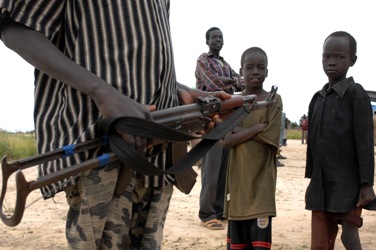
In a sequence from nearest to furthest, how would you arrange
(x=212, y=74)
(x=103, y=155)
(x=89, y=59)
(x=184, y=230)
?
1. (x=103, y=155)
2. (x=89, y=59)
3. (x=184, y=230)
4. (x=212, y=74)

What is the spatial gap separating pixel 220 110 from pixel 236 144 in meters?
1.92

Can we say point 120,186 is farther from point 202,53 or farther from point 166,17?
point 202,53

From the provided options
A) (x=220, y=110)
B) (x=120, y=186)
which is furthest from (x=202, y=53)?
(x=120, y=186)

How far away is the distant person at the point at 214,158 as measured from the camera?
5617 millimetres

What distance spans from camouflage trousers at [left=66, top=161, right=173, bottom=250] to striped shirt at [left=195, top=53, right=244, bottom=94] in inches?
156

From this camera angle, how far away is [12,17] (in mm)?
1501

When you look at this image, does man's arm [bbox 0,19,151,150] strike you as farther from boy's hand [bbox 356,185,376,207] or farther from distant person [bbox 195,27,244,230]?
distant person [bbox 195,27,244,230]

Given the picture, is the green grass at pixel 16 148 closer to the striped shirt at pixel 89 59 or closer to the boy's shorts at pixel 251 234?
the boy's shorts at pixel 251 234

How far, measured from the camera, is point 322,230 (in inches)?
148

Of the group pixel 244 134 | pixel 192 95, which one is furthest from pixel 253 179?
pixel 192 95

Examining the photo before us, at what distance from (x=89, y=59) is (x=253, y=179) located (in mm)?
2545

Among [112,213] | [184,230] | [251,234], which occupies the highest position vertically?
[112,213]

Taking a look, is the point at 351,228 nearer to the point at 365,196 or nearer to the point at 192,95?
the point at 365,196

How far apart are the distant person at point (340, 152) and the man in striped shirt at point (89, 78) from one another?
229cm
